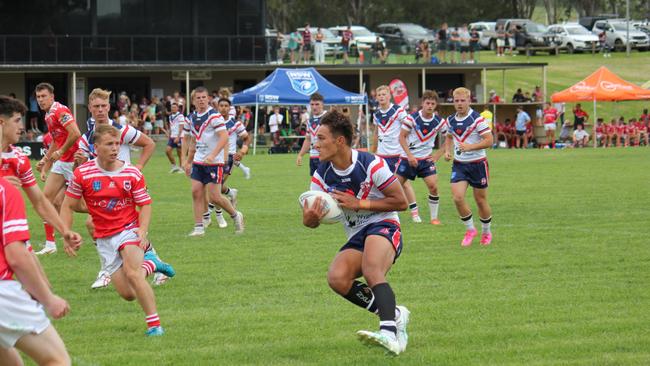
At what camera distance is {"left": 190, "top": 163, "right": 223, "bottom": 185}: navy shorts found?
15.5 metres

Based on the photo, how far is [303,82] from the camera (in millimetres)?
41125

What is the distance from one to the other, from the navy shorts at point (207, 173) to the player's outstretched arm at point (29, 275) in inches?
399

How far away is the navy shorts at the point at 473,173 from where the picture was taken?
46.1ft

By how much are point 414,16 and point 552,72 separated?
28314 millimetres

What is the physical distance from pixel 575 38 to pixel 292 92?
37841mm

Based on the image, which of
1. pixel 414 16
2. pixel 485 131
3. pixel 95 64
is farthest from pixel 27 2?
pixel 414 16

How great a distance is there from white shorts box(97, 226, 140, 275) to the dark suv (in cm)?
6415

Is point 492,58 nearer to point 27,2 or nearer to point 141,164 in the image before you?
point 27,2

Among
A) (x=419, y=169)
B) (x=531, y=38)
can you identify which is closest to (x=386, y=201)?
(x=419, y=169)

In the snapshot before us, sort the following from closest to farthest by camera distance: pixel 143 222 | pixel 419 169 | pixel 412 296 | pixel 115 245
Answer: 1. pixel 143 222
2. pixel 115 245
3. pixel 412 296
4. pixel 419 169

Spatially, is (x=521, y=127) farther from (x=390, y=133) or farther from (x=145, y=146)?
(x=145, y=146)

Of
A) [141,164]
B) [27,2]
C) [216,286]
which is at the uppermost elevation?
[27,2]

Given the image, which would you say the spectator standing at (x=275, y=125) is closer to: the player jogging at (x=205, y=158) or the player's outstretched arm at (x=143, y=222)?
the player jogging at (x=205, y=158)

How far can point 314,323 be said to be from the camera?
357 inches
